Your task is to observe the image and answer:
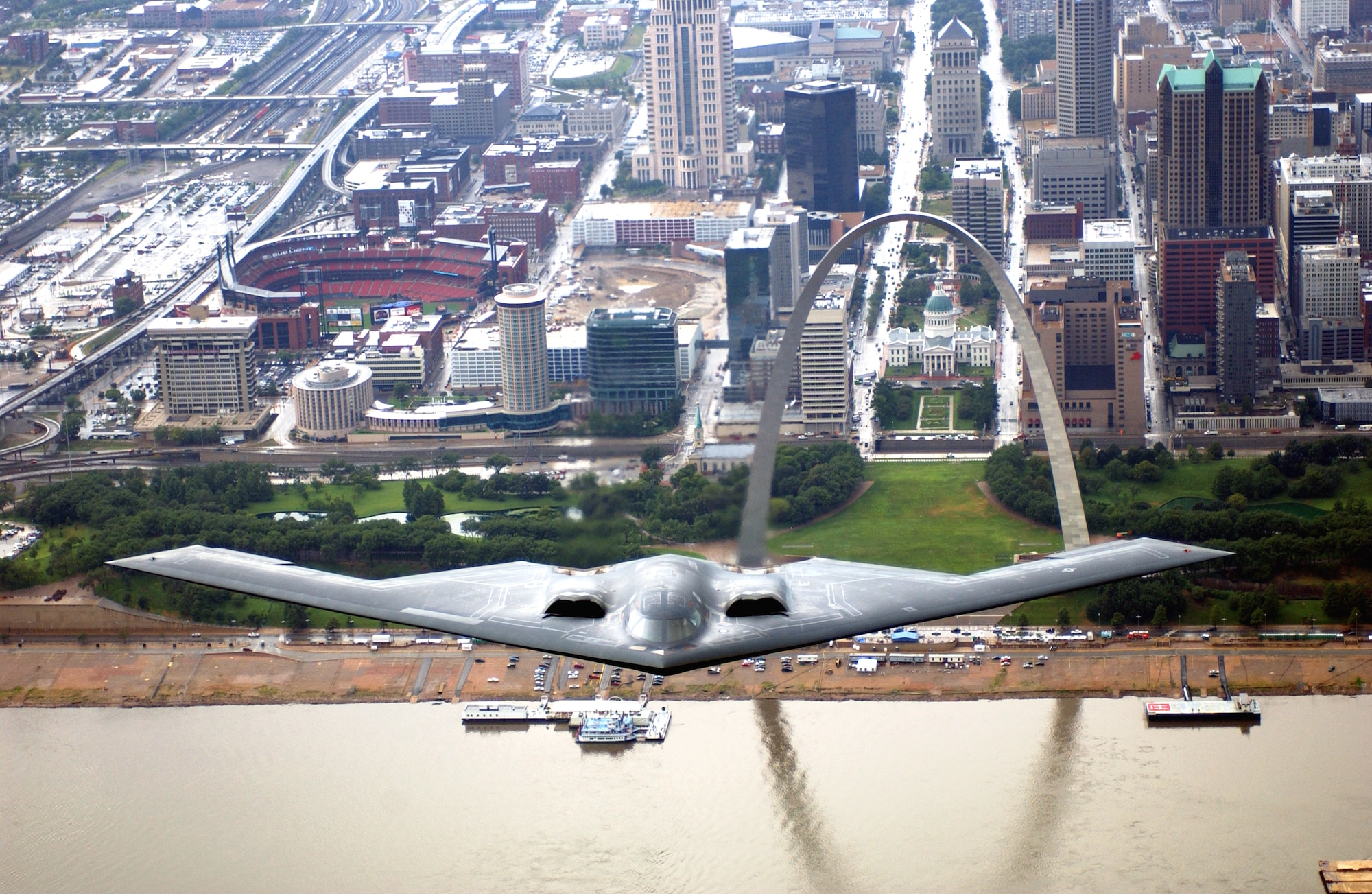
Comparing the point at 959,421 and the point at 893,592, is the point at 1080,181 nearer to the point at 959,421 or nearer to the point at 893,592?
the point at 959,421

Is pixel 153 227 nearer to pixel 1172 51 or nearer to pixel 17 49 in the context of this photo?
pixel 17 49

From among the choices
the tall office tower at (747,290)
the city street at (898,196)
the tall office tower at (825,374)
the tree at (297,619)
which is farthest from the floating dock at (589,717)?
the tall office tower at (747,290)

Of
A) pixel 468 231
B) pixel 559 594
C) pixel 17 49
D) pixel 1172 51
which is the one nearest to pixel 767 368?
pixel 468 231

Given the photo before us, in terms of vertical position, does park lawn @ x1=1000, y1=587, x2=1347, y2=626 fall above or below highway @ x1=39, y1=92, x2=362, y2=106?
below

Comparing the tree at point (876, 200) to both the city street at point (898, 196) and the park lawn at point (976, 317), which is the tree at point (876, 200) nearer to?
the city street at point (898, 196)

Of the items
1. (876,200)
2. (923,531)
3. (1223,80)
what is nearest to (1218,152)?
(1223,80)

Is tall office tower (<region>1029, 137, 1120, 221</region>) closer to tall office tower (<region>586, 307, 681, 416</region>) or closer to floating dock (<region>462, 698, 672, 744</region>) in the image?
tall office tower (<region>586, 307, 681, 416</region>)

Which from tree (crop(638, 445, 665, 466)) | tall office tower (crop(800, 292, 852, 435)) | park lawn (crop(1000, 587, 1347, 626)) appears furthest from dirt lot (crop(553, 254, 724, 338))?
park lawn (crop(1000, 587, 1347, 626))
